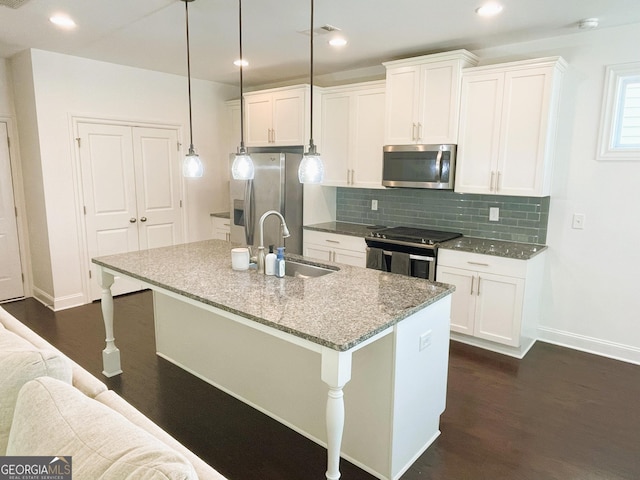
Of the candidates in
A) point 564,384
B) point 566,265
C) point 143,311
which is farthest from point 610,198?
point 143,311

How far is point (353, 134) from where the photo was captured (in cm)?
435

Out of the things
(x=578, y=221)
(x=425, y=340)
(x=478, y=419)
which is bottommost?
(x=478, y=419)

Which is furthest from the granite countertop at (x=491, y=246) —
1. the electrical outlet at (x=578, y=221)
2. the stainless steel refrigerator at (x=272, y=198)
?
the stainless steel refrigerator at (x=272, y=198)

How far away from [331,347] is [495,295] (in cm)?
223

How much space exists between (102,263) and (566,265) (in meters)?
3.59

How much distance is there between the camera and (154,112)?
4852 mm

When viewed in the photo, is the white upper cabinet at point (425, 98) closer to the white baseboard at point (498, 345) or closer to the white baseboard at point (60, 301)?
the white baseboard at point (498, 345)

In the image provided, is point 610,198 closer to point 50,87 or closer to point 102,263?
point 102,263

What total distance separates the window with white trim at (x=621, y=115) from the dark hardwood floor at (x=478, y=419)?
165cm

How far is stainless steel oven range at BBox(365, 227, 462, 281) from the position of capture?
3.62 metres

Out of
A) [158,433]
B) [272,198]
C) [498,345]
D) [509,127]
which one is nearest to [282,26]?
[272,198]

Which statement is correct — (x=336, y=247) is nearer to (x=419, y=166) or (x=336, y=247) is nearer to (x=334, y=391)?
(x=419, y=166)

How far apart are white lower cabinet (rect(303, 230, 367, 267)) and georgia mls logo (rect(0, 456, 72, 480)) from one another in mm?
3137

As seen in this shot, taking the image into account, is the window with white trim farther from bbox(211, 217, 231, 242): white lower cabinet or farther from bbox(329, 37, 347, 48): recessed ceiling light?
bbox(211, 217, 231, 242): white lower cabinet
